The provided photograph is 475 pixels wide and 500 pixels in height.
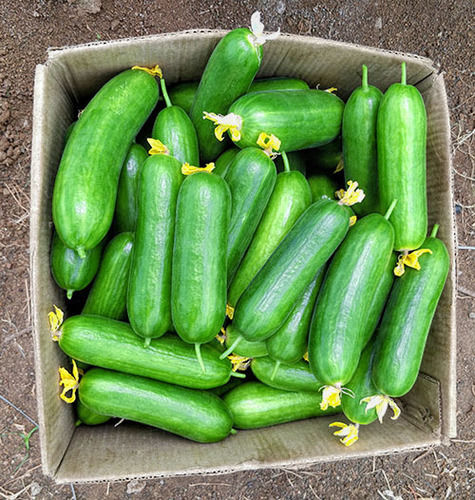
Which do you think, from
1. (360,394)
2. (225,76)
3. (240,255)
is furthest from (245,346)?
(225,76)

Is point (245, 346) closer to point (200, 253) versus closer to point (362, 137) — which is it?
point (200, 253)

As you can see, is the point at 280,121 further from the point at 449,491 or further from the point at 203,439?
the point at 449,491

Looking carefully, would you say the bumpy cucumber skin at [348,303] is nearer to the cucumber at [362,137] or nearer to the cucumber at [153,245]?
the cucumber at [362,137]

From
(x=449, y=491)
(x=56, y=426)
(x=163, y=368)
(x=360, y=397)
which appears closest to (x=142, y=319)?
(x=163, y=368)

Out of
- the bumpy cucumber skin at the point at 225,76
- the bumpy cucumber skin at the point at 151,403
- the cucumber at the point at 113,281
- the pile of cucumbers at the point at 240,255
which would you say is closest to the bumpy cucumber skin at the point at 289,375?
the pile of cucumbers at the point at 240,255

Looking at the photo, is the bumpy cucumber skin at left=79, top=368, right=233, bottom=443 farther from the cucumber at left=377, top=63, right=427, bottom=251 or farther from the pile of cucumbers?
the cucumber at left=377, top=63, right=427, bottom=251
